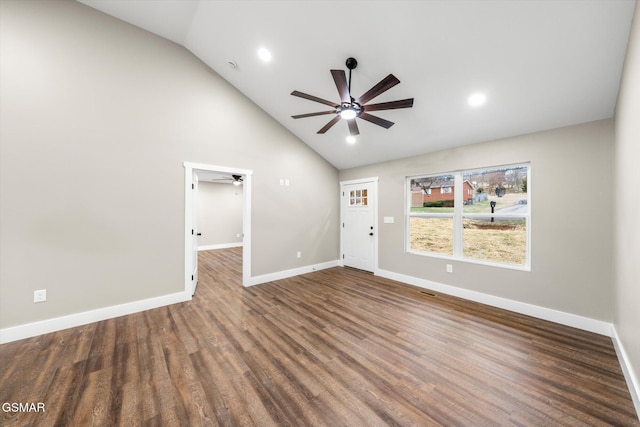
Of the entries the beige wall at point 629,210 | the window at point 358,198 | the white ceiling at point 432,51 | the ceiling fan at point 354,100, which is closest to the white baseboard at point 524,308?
the beige wall at point 629,210

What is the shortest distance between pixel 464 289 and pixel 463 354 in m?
1.69

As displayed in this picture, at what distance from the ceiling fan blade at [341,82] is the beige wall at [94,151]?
8.26ft

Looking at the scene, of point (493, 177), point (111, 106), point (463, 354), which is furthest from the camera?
point (493, 177)

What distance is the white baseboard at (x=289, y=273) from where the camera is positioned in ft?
14.2

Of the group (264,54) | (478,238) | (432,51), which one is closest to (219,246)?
(264,54)

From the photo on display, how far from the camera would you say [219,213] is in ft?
28.3

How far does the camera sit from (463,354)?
2.25 m

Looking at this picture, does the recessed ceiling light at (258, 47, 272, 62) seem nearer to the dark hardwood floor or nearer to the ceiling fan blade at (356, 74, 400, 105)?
the ceiling fan blade at (356, 74, 400, 105)

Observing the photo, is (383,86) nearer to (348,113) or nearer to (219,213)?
(348,113)

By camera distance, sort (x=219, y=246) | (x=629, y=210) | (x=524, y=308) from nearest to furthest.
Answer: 1. (x=629, y=210)
2. (x=524, y=308)
3. (x=219, y=246)

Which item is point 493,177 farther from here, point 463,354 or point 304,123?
point 304,123

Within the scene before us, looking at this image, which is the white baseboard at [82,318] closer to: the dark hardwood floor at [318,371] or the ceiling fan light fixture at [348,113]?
the dark hardwood floor at [318,371]

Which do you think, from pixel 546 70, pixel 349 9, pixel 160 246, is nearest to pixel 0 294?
pixel 160 246

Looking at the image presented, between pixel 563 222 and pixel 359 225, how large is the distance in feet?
10.8
